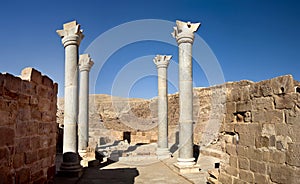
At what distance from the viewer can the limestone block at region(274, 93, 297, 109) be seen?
12.3ft

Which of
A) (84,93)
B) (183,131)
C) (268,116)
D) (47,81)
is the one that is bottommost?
(183,131)

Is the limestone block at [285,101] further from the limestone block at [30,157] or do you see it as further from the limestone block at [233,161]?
Result: the limestone block at [30,157]

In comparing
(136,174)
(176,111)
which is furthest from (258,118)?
(176,111)

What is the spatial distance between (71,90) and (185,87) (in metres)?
3.98

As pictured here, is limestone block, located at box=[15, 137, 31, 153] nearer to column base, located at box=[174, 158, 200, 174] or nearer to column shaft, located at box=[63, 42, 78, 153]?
column shaft, located at box=[63, 42, 78, 153]

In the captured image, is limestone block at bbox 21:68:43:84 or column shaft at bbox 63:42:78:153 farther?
column shaft at bbox 63:42:78:153

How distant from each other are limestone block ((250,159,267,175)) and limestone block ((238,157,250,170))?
0.36ft

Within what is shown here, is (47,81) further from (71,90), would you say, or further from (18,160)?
(71,90)

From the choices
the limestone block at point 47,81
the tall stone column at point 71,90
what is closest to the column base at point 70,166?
the tall stone column at point 71,90

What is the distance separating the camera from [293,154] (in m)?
3.67

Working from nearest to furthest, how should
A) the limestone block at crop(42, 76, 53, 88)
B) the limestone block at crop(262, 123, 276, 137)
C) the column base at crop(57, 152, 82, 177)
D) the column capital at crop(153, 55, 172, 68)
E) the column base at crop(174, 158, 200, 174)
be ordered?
the limestone block at crop(262, 123, 276, 137)
the limestone block at crop(42, 76, 53, 88)
the column base at crop(57, 152, 82, 177)
the column base at crop(174, 158, 200, 174)
the column capital at crop(153, 55, 172, 68)

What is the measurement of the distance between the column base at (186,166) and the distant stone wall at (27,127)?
4796 millimetres

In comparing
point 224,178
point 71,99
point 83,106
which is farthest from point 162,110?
point 224,178

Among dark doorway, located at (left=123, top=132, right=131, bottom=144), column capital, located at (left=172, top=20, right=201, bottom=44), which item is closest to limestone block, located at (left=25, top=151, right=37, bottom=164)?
column capital, located at (left=172, top=20, right=201, bottom=44)
